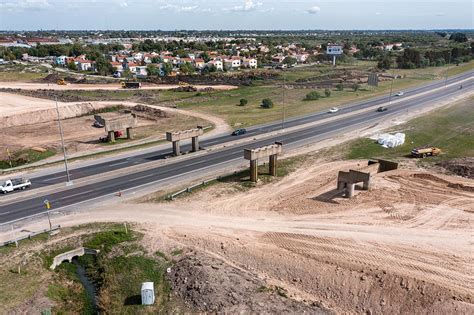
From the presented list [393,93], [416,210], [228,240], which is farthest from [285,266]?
[393,93]

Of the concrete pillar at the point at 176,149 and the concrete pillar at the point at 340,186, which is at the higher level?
the concrete pillar at the point at 176,149

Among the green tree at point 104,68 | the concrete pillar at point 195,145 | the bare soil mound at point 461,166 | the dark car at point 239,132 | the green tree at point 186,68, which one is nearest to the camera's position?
the bare soil mound at point 461,166

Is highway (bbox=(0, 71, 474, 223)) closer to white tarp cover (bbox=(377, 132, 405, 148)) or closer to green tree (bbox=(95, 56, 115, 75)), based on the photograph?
white tarp cover (bbox=(377, 132, 405, 148))

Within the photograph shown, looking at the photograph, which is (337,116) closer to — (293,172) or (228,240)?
(293,172)

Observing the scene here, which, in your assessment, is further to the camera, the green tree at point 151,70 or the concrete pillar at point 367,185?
the green tree at point 151,70

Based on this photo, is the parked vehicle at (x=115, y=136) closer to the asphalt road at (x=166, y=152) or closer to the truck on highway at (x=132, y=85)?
the asphalt road at (x=166, y=152)

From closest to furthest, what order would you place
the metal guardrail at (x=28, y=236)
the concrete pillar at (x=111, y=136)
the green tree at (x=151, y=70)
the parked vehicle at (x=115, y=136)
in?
the metal guardrail at (x=28, y=236), the concrete pillar at (x=111, y=136), the parked vehicle at (x=115, y=136), the green tree at (x=151, y=70)

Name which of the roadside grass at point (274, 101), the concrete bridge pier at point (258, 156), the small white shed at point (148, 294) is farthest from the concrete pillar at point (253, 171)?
the roadside grass at point (274, 101)
